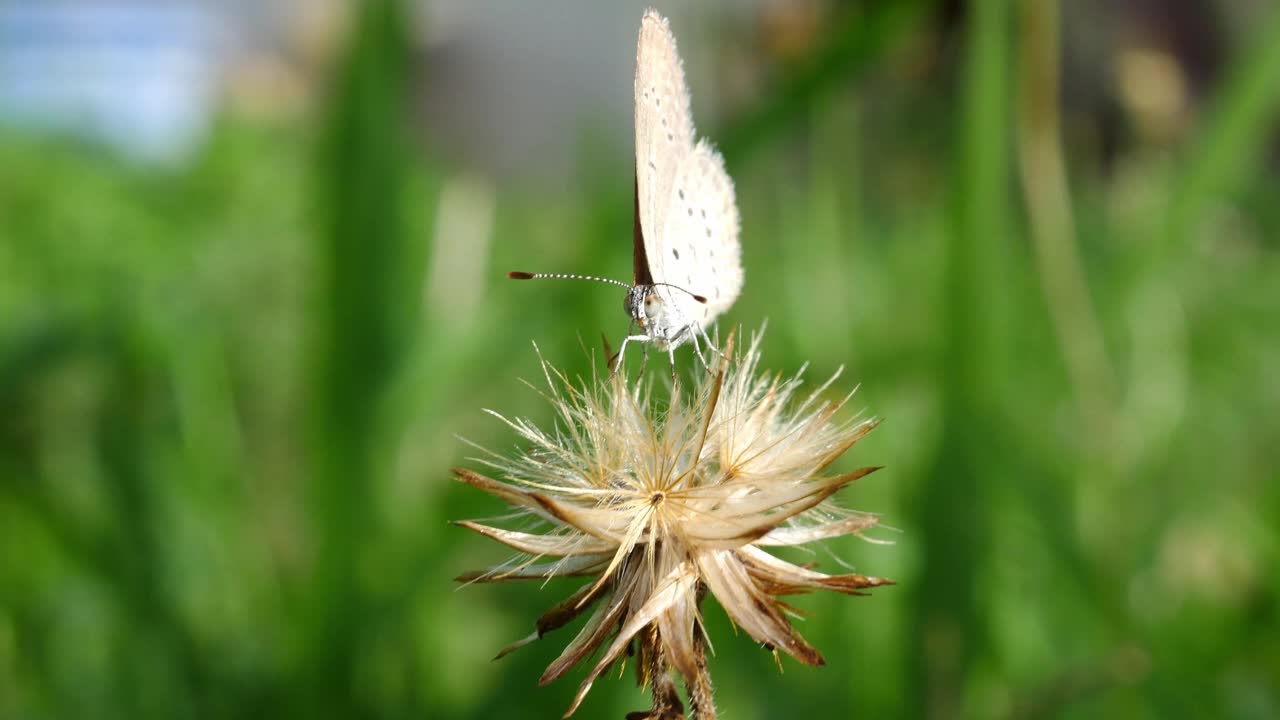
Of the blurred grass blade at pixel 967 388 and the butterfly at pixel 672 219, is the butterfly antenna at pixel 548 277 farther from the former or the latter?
the blurred grass blade at pixel 967 388

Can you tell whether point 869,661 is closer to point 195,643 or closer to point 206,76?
point 195,643

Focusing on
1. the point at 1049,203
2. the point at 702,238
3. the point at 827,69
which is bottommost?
the point at 702,238

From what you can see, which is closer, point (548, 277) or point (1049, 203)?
point (548, 277)

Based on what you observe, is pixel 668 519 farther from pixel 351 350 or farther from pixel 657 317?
pixel 351 350

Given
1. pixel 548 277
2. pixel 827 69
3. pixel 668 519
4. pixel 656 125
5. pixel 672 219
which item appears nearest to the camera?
pixel 668 519

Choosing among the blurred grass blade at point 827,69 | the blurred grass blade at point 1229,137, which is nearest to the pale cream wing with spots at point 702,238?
the blurred grass blade at point 827,69

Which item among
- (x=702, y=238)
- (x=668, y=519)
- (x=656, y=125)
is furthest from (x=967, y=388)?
(x=668, y=519)

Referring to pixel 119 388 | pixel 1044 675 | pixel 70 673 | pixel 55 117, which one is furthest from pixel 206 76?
pixel 1044 675
